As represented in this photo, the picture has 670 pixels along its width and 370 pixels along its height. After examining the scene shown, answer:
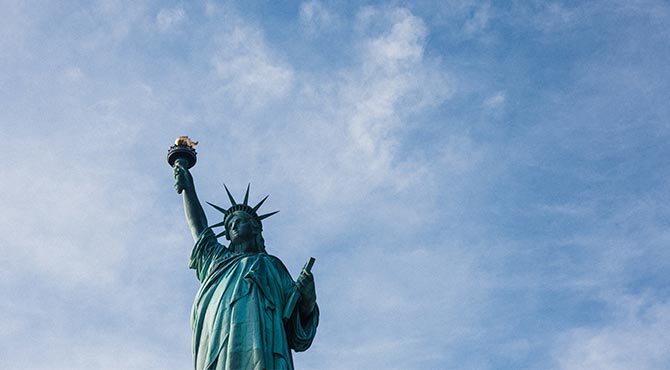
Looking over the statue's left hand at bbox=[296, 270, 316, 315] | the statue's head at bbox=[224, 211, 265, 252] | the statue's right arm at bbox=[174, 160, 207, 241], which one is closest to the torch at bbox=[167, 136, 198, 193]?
the statue's right arm at bbox=[174, 160, 207, 241]

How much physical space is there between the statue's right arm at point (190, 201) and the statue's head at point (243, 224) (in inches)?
13.7

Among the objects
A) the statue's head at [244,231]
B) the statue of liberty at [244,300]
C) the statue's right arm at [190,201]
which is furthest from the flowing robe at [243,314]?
the statue's right arm at [190,201]

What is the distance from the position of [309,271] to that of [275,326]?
120 centimetres

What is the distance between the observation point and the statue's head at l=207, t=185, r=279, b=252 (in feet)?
56.3

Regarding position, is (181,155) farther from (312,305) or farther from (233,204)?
(312,305)

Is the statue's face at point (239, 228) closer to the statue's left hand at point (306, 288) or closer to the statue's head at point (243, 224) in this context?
the statue's head at point (243, 224)

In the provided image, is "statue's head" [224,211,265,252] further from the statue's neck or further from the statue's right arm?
the statue's right arm

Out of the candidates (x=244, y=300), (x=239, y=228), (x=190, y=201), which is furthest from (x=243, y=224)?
(x=244, y=300)

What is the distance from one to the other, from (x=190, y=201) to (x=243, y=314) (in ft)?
13.8

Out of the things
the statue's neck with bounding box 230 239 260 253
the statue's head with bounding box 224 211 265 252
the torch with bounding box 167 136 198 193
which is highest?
the torch with bounding box 167 136 198 193

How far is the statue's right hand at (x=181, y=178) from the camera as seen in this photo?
1875cm

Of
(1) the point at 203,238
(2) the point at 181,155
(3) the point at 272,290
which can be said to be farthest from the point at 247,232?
(2) the point at 181,155

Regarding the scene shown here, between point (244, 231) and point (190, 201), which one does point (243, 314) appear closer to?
point (244, 231)

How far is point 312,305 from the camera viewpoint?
15.9m
